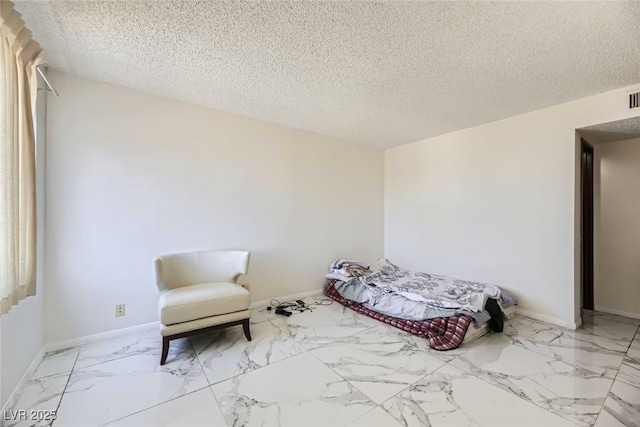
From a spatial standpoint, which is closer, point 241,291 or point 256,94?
point 241,291

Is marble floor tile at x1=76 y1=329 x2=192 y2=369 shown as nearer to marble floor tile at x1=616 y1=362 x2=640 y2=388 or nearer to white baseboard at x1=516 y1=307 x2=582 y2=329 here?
marble floor tile at x1=616 y1=362 x2=640 y2=388

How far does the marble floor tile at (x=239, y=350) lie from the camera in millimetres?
1955

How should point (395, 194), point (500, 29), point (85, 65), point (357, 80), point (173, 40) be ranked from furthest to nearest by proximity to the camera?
1. point (395, 194)
2. point (357, 80)
3. point (85, 65)
4. point (173, 40)
5. point (500, 29)

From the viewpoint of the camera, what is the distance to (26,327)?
5.92ft

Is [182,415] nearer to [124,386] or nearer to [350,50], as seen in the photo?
[124,386]

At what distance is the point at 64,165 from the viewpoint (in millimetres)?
2232

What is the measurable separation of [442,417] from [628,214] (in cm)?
358

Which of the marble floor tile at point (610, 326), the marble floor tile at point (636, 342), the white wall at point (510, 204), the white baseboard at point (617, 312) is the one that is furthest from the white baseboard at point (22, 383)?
the white baseboard at point (617, 312)

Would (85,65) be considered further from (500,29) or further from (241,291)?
(500,29)

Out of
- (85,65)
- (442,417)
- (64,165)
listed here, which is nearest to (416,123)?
(442,417)

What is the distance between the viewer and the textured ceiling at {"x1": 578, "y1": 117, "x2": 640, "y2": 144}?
97.0 inches

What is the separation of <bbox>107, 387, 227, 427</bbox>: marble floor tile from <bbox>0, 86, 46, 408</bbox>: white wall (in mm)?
728

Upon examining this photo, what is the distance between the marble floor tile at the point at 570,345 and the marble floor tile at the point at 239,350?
208cm

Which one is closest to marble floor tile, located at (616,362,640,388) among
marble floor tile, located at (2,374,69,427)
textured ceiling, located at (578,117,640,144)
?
textured ceiling, located at (578,117,640,144)
